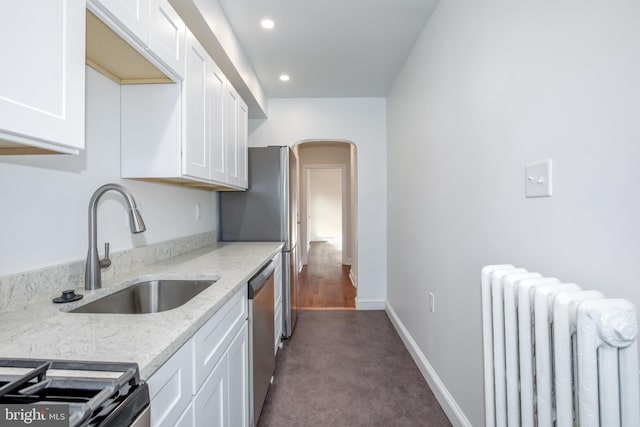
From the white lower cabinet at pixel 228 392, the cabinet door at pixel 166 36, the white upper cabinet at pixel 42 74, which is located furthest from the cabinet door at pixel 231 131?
the white upper cabinet at pixel 42 74

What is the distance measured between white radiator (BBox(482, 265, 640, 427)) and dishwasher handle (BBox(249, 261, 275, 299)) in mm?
1043

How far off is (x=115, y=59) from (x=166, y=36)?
0.24 metres

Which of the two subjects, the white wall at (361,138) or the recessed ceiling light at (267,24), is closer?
the recessed ceiling light at (267,24)

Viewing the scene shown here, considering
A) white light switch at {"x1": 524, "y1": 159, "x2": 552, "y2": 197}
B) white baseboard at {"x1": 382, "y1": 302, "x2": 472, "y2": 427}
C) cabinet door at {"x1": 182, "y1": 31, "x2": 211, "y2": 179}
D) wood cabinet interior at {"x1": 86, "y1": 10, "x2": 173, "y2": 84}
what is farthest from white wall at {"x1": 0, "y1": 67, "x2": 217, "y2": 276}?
white baseboard at {"x1": 382, "y1": 302, "x2": 472, "y2": 427}

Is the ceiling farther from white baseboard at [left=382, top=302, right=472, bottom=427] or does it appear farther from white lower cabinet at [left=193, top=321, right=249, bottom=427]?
white baseboard at [left=382, top=302, right=472, bottom=427]

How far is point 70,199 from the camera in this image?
4.10 ft

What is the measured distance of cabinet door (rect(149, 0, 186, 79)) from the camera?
4.10ft

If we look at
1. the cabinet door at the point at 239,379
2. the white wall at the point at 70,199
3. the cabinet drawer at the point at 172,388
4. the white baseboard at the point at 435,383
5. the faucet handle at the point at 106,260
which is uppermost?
the white wall at the point at 70,199

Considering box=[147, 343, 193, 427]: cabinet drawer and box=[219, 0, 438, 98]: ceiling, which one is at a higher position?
box=[219, 0, 438, 98]: ceiling

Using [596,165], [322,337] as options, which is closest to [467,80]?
[596,165]

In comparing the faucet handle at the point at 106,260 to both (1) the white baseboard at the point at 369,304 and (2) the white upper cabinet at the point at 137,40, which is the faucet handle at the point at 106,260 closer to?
(2) the white upper cabinet at the point at 137,40

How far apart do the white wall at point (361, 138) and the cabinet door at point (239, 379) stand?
235 cm

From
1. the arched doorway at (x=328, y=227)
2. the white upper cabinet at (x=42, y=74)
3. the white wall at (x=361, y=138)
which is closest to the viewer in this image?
the white upper cabinet at (x=42, y=74)

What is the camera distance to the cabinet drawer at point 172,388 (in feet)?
2.40
